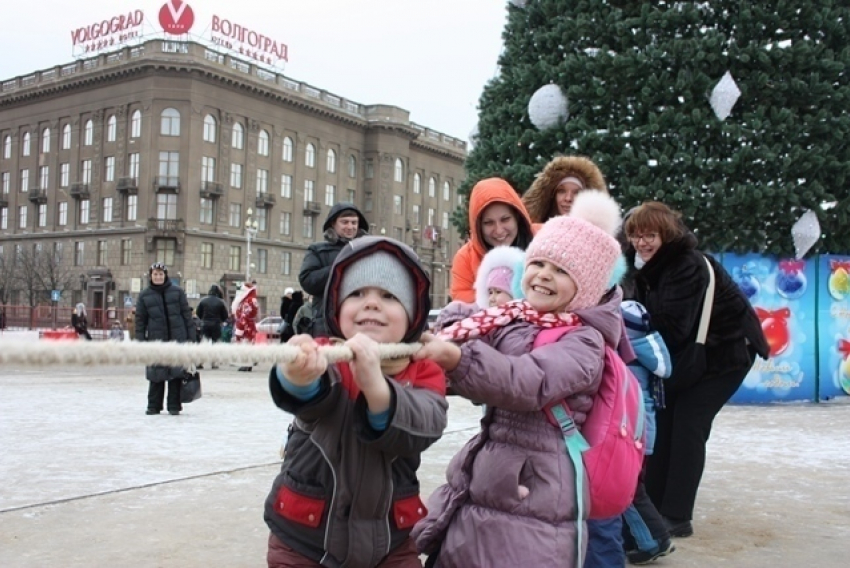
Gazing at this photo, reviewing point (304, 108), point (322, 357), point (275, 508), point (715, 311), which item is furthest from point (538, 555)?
point (304, 108)

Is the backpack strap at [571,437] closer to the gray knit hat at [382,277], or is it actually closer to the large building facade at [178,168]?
the gray knit hat at [382,277]

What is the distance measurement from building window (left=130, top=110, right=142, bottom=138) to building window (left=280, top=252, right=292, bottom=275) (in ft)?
45.4

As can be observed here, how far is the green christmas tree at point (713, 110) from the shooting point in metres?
9.92

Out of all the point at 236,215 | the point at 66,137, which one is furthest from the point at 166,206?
the point at 66,137

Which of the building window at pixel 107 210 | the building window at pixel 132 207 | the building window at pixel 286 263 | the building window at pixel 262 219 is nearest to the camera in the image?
the building window at pixel 132 207

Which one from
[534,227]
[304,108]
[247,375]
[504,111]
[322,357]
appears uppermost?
[304,108]

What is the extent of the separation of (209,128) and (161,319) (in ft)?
172

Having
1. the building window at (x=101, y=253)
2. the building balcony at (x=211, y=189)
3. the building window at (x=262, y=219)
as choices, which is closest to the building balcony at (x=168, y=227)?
the building balcony at (x=211, y=189)

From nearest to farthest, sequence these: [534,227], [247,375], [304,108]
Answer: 1. [534,227]
2. [247,375]
3. [304,108]

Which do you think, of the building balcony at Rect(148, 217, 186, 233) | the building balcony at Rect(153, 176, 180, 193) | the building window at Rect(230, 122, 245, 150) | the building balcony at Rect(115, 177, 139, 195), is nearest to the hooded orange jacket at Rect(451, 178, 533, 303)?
the building balcony at Rect(148, 217, 186, 233)

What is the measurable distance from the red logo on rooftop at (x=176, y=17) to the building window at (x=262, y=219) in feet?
45.4

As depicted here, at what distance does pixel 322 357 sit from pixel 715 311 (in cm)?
323

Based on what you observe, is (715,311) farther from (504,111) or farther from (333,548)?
(504,111)

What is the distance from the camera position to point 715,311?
445cm
